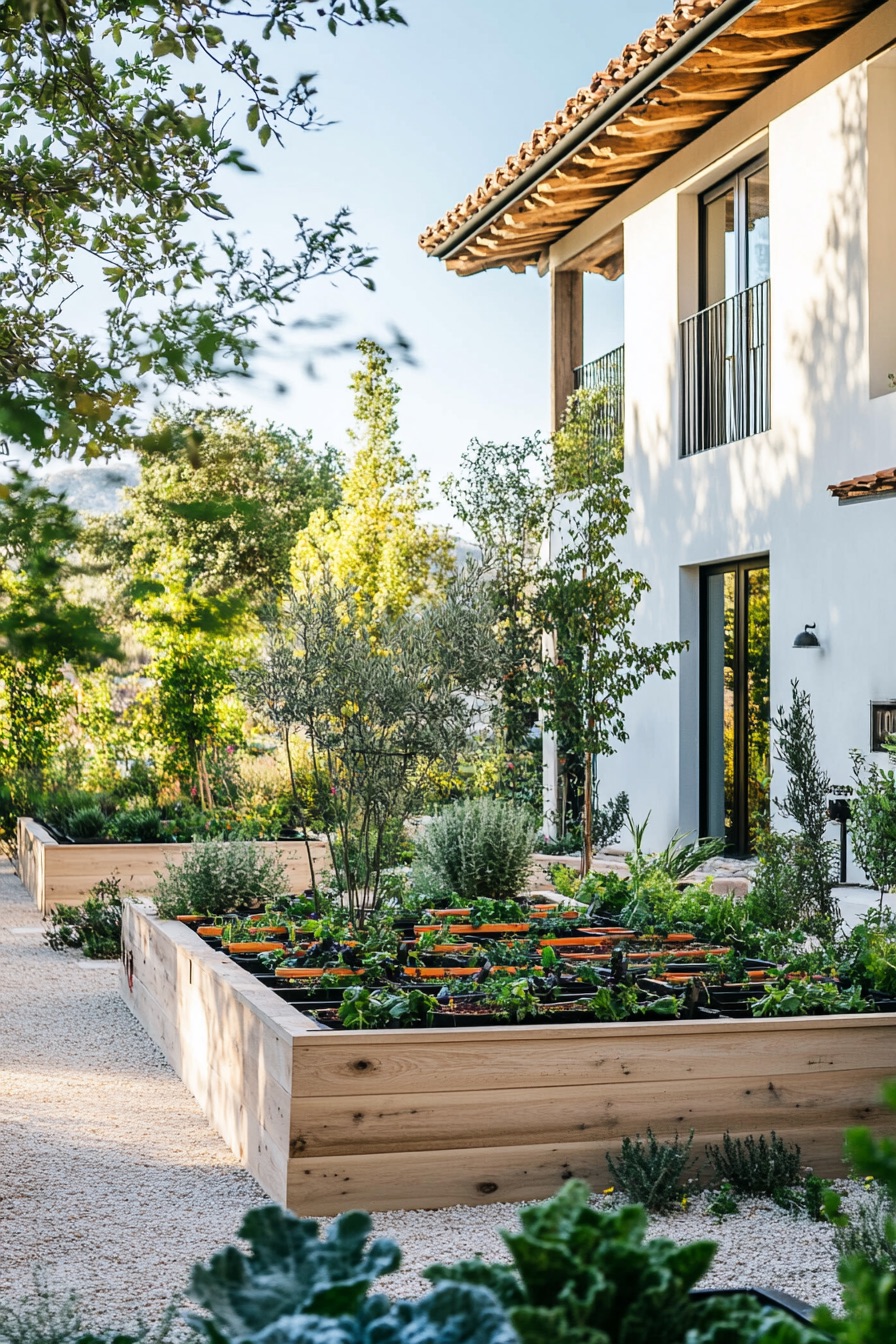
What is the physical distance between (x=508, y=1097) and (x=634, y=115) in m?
8.00

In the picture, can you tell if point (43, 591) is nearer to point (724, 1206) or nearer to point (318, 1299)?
point (318, 1299)

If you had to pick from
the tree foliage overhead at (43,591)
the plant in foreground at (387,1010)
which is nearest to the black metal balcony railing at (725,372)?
the plant in foreground at (387,1010)

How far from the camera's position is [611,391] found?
12.5 meters

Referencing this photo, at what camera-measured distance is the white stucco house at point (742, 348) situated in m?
8.54

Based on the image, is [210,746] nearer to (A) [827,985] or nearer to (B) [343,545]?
(B) [343,545]

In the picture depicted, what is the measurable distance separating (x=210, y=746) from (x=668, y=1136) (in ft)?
31.3

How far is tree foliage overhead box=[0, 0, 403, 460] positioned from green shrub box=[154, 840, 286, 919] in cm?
392

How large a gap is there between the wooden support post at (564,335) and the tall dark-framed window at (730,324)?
2.36 meters

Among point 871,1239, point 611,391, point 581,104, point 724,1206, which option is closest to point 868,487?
point 581,104

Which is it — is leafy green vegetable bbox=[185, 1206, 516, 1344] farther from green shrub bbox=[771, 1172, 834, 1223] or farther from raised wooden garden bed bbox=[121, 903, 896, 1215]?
green shrub bbox=[771, 1172, 834, 1223]

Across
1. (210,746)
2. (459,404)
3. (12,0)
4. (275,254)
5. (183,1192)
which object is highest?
(459,404)

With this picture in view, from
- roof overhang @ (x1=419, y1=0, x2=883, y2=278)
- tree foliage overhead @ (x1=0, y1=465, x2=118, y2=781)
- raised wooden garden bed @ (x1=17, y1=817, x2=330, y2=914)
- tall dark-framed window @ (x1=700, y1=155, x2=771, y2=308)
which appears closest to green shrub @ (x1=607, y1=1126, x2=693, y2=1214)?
tree foliage overhead @ (x1=0, y1=465, x2=118, y2=781)

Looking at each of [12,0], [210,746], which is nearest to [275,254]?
[12,0]

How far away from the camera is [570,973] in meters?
5.22
